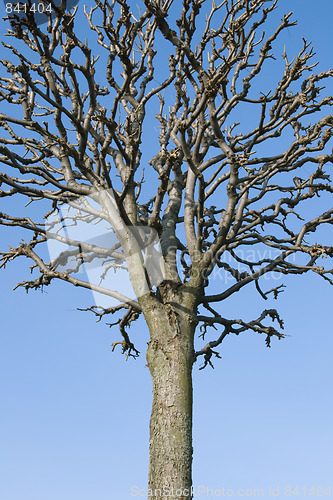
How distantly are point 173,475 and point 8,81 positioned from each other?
5865mm

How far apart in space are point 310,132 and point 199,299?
275 cm

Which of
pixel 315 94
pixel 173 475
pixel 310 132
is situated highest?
pixel 315 94

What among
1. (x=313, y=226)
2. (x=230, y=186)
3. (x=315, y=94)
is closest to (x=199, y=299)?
(x=230, y=186)

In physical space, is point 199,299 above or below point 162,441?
above

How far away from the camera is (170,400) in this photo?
5.86 metres

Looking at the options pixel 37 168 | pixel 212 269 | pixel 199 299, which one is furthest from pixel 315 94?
pixel 37 168

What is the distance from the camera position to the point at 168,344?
6.23 metres

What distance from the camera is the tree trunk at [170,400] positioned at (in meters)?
5.48

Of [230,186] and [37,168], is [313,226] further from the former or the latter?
[37,168]

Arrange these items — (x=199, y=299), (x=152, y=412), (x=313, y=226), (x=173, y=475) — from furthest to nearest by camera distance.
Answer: (x=313, y=226) < (x=199, y=299) < (x=152, y=412) < (x=173, y=475)

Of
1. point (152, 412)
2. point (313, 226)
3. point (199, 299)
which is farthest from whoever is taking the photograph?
point (313, 226)

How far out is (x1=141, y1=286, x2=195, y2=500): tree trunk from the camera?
18.0 ft

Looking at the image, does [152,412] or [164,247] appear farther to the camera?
[164,247]

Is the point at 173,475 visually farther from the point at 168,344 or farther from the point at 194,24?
the point at 194,24
